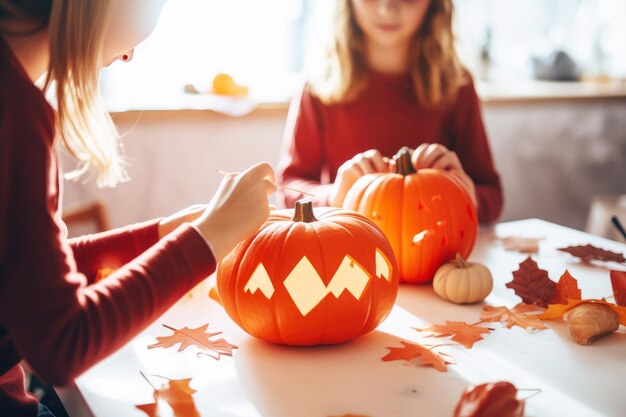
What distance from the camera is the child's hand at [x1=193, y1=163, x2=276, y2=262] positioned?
708mm

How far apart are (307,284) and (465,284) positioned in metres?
0.27

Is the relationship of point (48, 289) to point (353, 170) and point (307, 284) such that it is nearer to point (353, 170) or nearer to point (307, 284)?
point (307, 284)

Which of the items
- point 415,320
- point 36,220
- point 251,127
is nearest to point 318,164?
point 251,127

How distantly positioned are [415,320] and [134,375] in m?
0.39

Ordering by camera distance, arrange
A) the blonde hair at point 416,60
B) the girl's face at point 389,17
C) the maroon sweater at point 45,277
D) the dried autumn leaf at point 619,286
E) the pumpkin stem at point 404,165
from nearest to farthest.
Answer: the maroon sweater at point 45,277, the dried autumn leaf at point 619,286, the pumpkin stem at point 404,165, the girl's face at point 389,17, the blonde hair at point 416,60

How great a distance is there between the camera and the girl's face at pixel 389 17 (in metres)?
1.48

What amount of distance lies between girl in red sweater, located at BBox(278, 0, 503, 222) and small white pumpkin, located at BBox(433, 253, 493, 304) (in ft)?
2.25

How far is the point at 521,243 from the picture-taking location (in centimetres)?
→ 122

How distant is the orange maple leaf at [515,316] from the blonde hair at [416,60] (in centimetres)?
86

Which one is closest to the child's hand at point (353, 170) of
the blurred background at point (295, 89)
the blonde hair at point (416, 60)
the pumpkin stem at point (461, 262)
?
the pumpkin stem at point (461, 262)

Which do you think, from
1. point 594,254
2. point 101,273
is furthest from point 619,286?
point 101,273

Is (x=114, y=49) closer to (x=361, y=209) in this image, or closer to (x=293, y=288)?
(x=293, y=288)

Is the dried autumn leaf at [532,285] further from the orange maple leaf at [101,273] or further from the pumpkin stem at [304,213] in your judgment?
the orange maple leaf at [101,273]

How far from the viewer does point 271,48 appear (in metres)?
2.68
